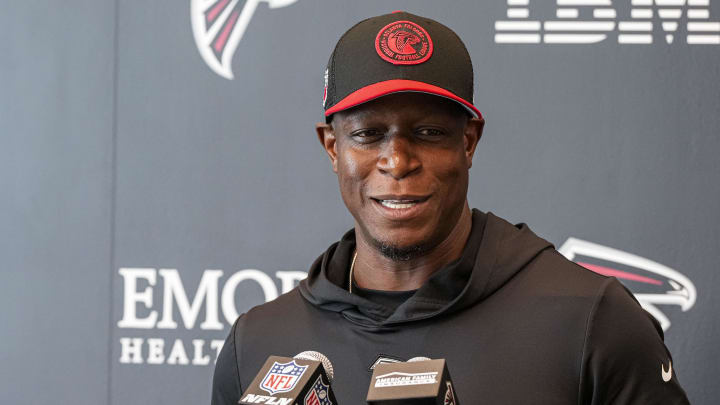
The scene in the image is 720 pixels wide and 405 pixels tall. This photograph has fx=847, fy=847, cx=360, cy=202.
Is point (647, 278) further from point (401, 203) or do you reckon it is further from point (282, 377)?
point (282, 377)

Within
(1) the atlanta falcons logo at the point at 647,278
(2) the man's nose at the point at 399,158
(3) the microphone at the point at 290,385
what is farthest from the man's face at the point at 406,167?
(1) the atlanta falcons logo at the point at 647,278

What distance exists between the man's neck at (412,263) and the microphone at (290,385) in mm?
336

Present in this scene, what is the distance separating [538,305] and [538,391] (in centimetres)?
12

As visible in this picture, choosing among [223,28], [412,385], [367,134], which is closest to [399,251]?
[367,134]

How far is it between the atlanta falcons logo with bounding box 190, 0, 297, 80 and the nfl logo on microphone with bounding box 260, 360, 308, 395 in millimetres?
1254

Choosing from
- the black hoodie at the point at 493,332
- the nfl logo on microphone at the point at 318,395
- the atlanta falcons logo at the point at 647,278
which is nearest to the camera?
the nfl logo on microphone at the point at 318,395

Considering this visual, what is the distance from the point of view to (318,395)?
829 mm

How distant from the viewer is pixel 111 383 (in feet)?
6.54

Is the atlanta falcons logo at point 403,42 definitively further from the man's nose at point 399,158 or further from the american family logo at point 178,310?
the american family logo at point 178,310

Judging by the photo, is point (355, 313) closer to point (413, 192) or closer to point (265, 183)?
point (413, 192)

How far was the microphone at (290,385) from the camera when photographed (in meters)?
0.78

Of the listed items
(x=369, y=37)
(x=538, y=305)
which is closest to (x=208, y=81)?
(x=369, y=37)

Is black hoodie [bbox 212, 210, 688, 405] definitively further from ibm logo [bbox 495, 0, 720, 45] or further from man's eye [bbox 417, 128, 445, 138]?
ibm logo [bbox 495, 0, 720, 45]

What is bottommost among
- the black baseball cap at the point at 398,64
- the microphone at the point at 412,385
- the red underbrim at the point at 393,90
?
the microphone at the point at 412,385
